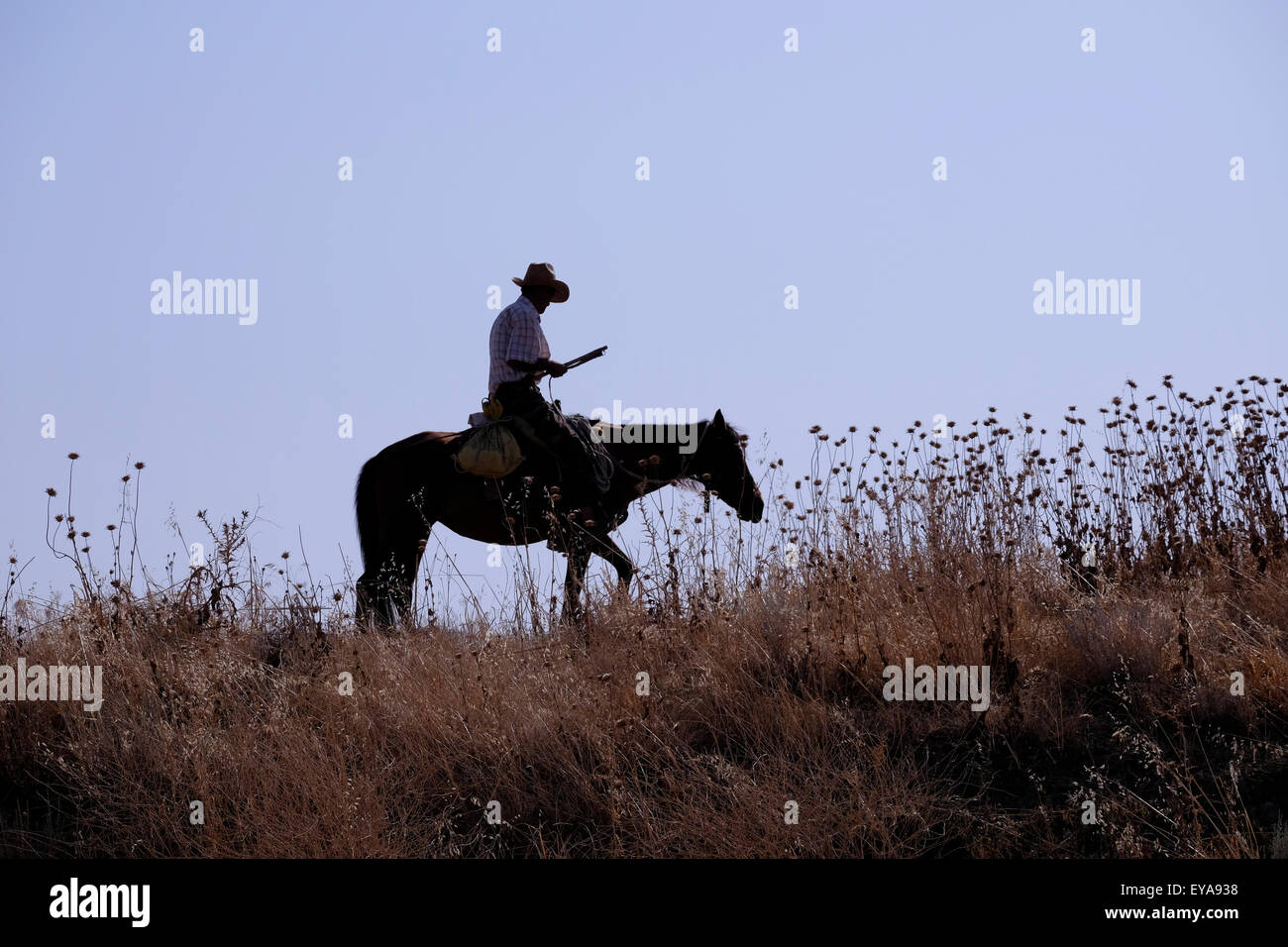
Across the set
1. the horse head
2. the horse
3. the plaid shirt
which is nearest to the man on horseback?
the plaid shirt

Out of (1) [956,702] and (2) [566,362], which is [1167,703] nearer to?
(1) [956,702]

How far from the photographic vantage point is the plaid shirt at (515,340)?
33.6 ft

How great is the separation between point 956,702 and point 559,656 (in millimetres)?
2161

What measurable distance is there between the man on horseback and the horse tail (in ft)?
4.29

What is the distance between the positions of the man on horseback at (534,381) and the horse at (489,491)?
0.17 metres

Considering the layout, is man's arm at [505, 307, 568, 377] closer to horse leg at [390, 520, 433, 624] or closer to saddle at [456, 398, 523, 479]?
saddle at [456, 398, 523, 479]

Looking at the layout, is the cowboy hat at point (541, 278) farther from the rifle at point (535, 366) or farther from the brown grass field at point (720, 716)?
the brown grass field at point (720, 716)

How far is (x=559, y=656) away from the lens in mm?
7215

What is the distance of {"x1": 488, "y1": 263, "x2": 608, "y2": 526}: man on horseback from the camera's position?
1025 cm

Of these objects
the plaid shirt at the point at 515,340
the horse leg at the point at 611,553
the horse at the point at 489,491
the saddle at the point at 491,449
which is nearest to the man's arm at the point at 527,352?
the plaid shirt at the point at 515,340

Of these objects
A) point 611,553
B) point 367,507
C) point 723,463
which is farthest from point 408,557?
point 723,463
